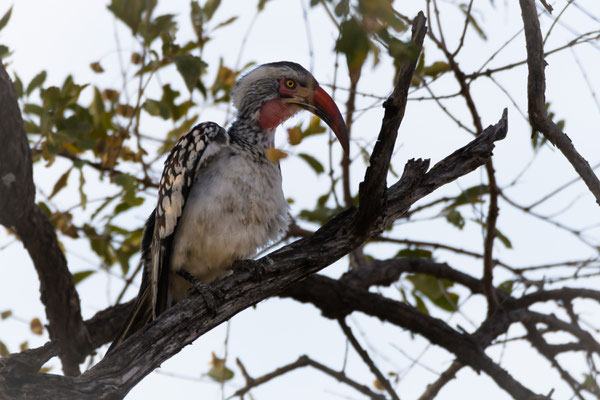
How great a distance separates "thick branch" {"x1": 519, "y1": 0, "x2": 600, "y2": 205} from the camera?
305cm

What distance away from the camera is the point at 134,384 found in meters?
2.82

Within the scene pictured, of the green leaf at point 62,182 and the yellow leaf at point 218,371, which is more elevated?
the green leaf at point 62,182

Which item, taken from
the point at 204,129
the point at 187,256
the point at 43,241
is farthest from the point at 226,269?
the point at 43,241

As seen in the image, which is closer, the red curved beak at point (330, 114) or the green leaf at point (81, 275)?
the red curved beak at point (330, 114)

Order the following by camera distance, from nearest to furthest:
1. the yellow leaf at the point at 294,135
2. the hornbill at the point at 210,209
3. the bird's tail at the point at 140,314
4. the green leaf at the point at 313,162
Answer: the yellow leaf at the point at 294,135
the hornbill at the point at 210,209
the bird's tail at the point at 140,314
the green leaf at the point at 313,162

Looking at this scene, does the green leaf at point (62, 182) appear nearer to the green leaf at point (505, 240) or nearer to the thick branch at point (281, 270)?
the thick branch at point (281, 270)

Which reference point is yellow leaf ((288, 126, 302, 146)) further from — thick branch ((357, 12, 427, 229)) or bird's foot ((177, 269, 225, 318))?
bird's foot ((177, 269, 225, 318))

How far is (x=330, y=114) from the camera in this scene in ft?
13.7

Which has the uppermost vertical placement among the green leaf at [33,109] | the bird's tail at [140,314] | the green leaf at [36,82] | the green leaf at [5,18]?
the green leaf at [36,82]

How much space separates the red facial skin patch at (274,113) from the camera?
453 cm

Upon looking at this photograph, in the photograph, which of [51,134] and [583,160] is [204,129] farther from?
[583,160]

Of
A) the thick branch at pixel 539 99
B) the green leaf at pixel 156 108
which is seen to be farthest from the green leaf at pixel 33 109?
the thick branch at pixel 539 99

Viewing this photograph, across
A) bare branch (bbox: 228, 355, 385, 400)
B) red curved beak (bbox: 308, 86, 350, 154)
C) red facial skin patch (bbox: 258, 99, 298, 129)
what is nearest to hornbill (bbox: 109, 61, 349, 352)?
red curved beak (bbox: 308, 86, 350, 154)

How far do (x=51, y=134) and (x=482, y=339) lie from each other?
3.01m
